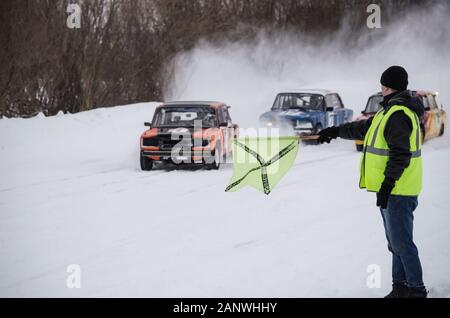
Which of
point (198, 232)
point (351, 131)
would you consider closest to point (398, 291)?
point (351, 131)

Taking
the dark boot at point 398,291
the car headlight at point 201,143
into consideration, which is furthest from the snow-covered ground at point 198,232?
the car headlight at point 201,143

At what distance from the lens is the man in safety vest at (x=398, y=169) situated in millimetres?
4758

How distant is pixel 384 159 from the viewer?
16.1ft

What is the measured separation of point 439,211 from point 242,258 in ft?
11.3

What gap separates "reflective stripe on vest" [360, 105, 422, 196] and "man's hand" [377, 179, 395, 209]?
9cm

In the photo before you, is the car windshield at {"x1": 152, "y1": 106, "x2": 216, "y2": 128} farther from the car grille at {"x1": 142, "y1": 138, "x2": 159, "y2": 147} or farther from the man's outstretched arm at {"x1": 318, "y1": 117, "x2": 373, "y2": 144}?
the man's outstretched arm at {"x1": 318, "y1": 117, "x2": 373, "y2": 144}

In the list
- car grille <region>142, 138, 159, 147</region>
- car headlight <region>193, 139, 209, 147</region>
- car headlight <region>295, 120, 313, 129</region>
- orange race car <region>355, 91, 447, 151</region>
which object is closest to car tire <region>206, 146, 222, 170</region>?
car headlight <region>193, 139, 209, 147</region>

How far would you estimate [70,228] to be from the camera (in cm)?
747

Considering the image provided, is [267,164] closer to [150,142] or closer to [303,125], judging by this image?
[150,142]

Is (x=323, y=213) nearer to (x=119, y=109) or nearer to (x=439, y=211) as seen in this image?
(x=439, y=211)

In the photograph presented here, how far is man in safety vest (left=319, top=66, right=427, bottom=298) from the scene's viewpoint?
4758mm

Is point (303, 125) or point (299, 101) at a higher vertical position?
point (299, 101)

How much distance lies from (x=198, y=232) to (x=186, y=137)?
5.50m
